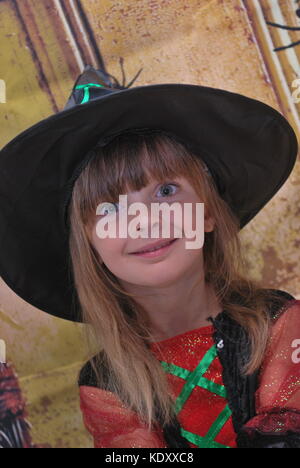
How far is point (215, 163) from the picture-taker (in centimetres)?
142

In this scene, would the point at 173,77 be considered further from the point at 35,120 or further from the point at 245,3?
the point at 35,120

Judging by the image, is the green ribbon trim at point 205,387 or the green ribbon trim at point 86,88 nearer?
the green ribbon trim at point 86,88

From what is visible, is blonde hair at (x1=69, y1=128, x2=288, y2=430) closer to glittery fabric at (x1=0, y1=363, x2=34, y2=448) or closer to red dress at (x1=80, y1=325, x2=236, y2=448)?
red dress at (x1=80, y1=325, x2=236, y2=448)

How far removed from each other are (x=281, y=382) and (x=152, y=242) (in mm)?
422

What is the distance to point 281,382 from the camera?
136 centimetres

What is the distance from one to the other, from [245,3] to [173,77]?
0.89 ft

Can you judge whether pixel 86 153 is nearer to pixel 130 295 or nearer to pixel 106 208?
pixel 106 208

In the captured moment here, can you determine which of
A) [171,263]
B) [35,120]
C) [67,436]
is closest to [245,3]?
[35,120]

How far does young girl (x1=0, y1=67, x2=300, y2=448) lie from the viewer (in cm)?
129

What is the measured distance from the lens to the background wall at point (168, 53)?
5.47 feet

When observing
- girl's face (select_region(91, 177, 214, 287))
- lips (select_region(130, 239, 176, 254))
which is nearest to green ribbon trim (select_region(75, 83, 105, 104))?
girl's face (select_region(91, 177, 214, 287))

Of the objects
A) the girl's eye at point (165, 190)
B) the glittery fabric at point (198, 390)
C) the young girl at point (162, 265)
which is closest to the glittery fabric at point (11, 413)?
the young girl at point (162, 265)

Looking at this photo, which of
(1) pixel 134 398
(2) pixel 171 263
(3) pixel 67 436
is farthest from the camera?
(3) pixel 67 436

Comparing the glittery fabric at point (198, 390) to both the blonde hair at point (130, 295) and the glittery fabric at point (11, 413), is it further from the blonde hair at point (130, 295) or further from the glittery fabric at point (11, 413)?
the glittery fabric at point (11, 413)
